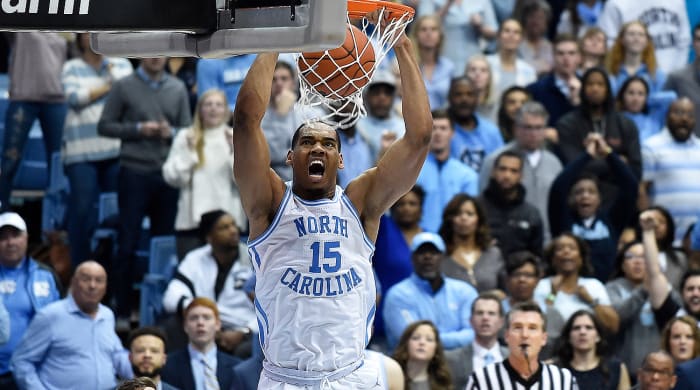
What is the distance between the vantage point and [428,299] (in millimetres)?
11602

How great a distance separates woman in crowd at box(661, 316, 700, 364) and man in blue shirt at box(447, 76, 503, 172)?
3.11 metres

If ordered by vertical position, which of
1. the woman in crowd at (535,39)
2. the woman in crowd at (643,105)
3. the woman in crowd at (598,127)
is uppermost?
the woman in crowd at (535,39)

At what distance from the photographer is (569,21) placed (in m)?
16.6

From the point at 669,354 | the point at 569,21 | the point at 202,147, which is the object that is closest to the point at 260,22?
the point at 669,354

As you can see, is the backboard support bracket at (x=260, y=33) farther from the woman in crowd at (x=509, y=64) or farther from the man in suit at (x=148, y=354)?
the woman in crowd at (x=509, y=64)

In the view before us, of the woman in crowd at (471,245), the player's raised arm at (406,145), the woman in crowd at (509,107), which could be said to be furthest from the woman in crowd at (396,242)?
the player's raised arm at (406,145)

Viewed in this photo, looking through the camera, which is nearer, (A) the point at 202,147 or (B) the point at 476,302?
(B) the point at 476,302

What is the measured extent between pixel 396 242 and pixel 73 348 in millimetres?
2874

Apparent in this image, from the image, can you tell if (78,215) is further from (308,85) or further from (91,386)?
(308,85)

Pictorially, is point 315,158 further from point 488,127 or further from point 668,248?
point 488,127

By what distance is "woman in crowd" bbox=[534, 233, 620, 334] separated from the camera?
38.1 feet

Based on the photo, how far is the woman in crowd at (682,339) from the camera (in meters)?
11.0

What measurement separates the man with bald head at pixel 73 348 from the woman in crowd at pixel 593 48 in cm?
635

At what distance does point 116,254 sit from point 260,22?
23.6 feet
